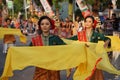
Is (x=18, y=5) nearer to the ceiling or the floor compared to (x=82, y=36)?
nearer to the ceiling

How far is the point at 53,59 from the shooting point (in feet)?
20.6

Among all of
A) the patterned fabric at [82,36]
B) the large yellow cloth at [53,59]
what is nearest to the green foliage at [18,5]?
the patterned fabric at [82,36]

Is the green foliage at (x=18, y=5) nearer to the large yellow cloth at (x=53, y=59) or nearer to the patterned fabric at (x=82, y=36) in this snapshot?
the patterned fabric at (x=82, y=36)

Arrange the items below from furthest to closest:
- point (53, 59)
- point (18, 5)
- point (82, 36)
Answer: point (18, 5) → point (82, 36) → point (53, 59)

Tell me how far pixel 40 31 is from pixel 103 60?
3.65 ft

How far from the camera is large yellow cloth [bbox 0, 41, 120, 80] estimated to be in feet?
20.2

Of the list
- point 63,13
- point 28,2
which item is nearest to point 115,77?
point 28,2

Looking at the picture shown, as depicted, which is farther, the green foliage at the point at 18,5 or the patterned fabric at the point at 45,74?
the green foliage at the point at 18,5

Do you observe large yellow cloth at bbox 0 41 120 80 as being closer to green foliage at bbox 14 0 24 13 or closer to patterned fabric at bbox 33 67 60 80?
patterned fabric at bbox 33 67 60 80

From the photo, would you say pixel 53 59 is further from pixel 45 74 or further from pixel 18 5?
pixel 18 5

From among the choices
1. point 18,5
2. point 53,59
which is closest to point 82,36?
point 53,59

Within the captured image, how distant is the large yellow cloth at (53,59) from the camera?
6.16 meters

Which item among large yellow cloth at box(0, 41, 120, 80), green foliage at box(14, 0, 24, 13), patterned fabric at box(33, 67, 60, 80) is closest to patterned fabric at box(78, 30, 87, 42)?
large yellow cloth at box(0, 41, 120, 80)

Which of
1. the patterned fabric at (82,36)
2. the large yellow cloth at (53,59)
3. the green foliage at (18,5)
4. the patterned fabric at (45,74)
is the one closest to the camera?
the large yellow cloth at (53,59)
